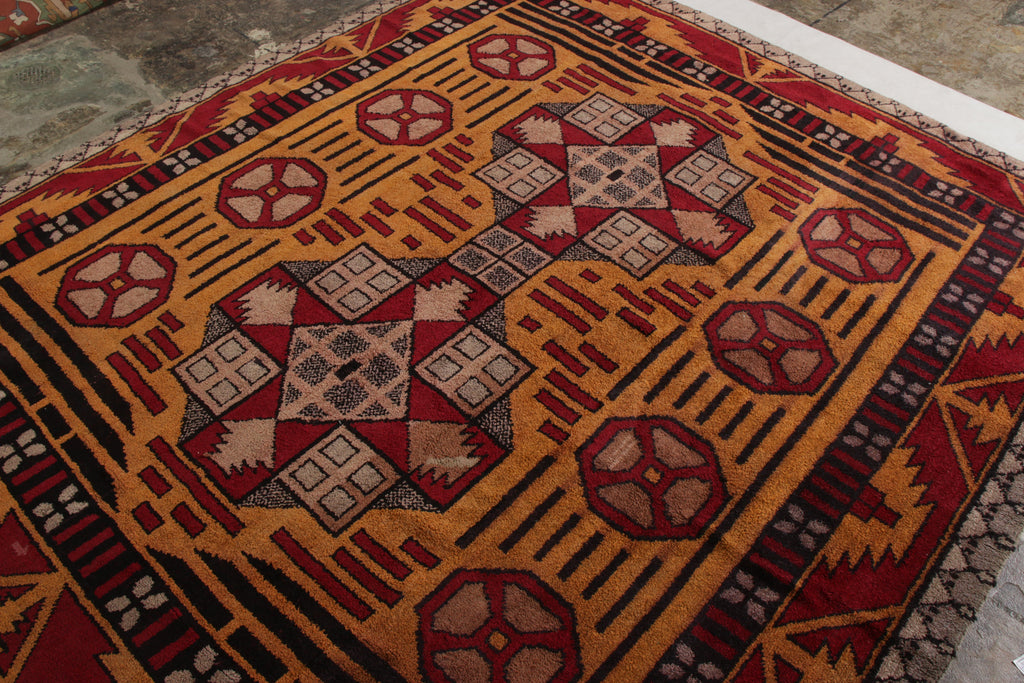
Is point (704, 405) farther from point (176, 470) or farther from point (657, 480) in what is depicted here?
point (176, 470)

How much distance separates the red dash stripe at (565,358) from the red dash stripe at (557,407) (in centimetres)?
9

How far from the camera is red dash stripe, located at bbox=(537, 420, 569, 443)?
5.18 feet

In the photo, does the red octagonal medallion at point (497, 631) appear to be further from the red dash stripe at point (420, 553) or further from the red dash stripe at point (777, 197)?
the red dash stripe at point (777, 197)

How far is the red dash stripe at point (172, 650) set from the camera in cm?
130

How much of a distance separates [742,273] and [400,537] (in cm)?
110

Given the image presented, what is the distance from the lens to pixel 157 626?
1341 mm

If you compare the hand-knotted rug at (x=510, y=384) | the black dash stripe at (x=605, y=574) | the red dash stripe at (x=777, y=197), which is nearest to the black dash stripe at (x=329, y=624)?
the hand-knotted rug at (x=510, y=384)

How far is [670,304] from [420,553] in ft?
2.85

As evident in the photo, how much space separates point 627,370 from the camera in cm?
169

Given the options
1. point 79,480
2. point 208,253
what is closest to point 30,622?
point 79,480

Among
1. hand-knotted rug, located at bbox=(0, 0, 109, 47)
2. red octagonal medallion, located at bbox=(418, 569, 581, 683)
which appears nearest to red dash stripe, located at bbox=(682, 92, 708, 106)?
red octagonal medallion, located at bbox=(418, 569, 581, 683)

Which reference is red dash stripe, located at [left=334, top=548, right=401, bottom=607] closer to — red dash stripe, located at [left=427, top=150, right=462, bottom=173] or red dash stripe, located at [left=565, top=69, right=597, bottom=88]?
red dash stripe, located at [left=427, top=150, right=462, bottom=173]

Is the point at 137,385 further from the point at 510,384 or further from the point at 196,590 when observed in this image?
the point at 510,384

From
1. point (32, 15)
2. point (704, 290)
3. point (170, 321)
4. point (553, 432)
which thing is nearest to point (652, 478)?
point (553, 432)
